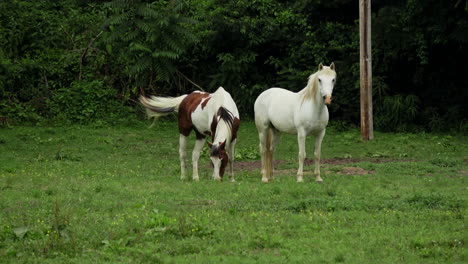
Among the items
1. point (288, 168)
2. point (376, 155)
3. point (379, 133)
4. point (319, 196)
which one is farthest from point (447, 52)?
point (319, 196)

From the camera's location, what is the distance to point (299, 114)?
1304 cm

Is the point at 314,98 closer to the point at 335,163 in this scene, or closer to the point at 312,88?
the point at 312,88

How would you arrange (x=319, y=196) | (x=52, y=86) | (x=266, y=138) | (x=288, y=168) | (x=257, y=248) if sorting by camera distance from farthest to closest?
(x=52, y=86) → (x=288, y=168) → (x=266, y=138) → (x=319, y=196) → (x=257, y=248)

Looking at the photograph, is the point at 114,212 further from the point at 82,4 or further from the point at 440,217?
the point at 82,4

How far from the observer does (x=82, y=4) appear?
27.7m

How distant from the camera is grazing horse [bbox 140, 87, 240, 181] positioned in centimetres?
1255

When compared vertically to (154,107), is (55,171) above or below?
below

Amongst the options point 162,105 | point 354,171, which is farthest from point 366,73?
point 162,105

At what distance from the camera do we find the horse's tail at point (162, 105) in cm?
1431

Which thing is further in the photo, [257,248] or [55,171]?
[55,171]

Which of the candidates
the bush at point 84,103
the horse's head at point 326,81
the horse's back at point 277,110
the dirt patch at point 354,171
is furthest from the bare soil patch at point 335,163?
the bush at point 84,103

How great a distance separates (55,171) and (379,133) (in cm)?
1047

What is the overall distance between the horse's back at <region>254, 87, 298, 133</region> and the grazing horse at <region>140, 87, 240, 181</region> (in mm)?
716

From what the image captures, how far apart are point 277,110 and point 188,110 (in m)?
1.65
